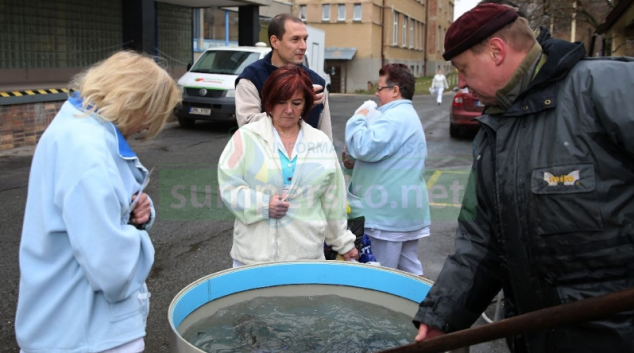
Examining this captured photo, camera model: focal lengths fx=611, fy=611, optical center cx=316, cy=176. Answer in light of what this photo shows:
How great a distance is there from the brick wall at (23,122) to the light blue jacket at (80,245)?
34.2 ft

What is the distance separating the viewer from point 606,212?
5.87 ft

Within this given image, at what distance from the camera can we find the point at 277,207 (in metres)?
3.17

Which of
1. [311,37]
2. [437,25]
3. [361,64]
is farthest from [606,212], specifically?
[437,25]

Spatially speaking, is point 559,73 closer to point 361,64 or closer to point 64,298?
point 64,298

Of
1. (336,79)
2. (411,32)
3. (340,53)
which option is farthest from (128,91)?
(411,32)

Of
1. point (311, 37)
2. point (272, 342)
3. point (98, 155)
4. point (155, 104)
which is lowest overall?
point (272, 342)

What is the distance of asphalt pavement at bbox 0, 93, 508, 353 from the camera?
4704mm

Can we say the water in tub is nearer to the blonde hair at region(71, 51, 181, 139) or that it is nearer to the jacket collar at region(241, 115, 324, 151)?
the jacket collar at region(241, 115, 324, 151)

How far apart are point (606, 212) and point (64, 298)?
174cm

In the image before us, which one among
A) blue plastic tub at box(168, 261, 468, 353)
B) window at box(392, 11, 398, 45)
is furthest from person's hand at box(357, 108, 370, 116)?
window at box(392, 11, 398, 45)

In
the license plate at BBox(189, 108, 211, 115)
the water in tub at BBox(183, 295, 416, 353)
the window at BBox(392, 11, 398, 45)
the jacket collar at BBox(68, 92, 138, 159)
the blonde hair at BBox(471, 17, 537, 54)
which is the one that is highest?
the window at BBox(392, 11, 398, 45)

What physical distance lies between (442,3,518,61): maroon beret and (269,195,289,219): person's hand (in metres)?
1.41

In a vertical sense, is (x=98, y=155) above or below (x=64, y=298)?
above

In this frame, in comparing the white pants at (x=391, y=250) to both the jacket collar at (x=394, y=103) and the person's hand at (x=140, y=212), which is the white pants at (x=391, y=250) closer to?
the jacket collar at (x=394, y=103)
